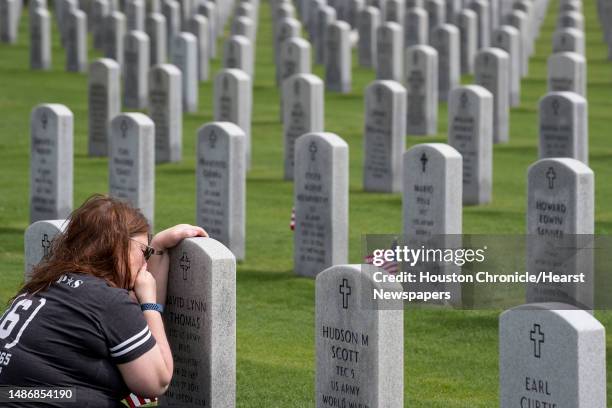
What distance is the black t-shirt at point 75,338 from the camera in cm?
→ 666

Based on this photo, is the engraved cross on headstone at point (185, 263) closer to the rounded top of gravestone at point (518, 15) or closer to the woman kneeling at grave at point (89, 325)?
the woman kneeling at grave at point (89, 325)

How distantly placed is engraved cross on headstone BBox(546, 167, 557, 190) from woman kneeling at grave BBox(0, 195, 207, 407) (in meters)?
4.55

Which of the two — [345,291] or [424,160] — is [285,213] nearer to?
[424,160]

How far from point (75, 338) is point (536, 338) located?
2081mm

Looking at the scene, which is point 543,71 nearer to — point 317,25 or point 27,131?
point 317,25

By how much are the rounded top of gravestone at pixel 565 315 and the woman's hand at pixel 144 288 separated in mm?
1723

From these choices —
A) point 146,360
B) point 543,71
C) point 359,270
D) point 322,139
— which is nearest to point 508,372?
point 359,270

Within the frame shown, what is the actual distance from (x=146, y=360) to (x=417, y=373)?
10.7 feet

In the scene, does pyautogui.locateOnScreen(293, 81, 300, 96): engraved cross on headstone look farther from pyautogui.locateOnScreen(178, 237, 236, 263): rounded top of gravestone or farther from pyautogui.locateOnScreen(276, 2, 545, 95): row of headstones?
pyautogui.locateOnScreen(178, 237, 236, 263): rounded top of gravestone

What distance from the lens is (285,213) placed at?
1538 centimetres

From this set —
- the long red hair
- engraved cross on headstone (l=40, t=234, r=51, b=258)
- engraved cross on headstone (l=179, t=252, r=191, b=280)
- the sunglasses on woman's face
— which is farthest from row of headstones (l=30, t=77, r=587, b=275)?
the long red hair

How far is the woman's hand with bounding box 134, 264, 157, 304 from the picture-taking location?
23.4 ft

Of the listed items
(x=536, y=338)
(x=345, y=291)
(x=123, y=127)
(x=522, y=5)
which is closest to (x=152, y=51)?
(x=522, y=5)

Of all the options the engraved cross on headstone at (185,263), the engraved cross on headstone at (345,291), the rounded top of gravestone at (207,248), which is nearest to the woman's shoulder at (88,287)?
the rounded top of gravestone at (207,248)
